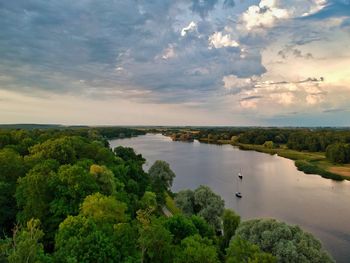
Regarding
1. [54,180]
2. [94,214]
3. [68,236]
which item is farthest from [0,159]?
[68,236]

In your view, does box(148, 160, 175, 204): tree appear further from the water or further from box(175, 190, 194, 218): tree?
box(175, 190, 194, 218): tree

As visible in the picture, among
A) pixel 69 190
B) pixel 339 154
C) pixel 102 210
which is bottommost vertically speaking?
pixel 339 154

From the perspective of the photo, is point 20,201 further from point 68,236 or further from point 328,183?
point 328,183

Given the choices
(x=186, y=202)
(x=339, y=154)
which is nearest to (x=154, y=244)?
(x=186, y=202)

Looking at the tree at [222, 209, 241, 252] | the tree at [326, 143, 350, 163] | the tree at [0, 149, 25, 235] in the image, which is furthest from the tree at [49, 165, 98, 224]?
the tree at [326, 143, 350, 163]

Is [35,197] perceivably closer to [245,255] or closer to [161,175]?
[245,255]
